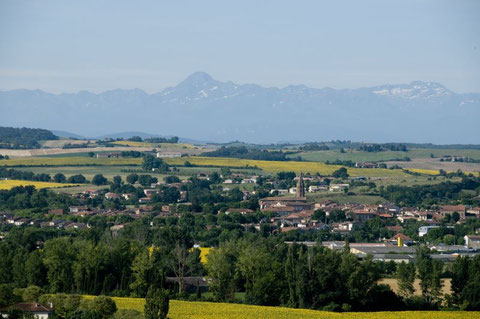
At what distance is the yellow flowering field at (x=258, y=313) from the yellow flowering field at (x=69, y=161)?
9265 cm

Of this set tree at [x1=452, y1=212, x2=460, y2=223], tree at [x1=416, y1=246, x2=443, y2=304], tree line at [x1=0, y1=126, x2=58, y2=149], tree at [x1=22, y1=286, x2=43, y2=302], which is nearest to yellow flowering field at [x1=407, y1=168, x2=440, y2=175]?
tree at [x1=452, y1=212, x2=460, y2=223]

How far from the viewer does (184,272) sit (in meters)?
55.1

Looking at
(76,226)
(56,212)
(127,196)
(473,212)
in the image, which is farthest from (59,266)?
(127,196)

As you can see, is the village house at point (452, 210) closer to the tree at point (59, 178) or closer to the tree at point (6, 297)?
the tree at point (59, 178)

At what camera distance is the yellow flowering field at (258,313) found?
4084 cm

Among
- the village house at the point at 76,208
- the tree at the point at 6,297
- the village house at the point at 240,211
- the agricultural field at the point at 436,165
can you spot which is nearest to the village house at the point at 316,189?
the village house at the point at 240,211

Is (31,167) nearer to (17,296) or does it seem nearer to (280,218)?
(280,218)

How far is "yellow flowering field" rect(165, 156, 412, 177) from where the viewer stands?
135 metres

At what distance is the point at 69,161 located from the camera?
5522 inches

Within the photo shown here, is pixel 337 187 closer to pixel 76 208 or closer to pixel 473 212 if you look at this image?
pixel 473 212

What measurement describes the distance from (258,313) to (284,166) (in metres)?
102

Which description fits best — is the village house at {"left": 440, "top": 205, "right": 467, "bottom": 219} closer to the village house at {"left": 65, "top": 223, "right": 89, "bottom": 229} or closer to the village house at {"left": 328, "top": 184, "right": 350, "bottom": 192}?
the village house at {"left": 328, "top": 184, "right": 350, "bottom": 192}

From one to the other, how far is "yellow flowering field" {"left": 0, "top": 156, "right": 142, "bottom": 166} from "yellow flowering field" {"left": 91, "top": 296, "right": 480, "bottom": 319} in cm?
9265

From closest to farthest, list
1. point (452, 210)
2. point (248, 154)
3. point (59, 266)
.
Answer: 1. point (59, 266)
2. point (452, 210)
3. point (248, 154)
